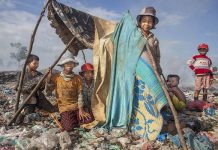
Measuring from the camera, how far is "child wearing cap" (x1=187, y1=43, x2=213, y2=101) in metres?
7.48

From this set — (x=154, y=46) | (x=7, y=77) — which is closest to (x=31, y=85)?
(x=154, y=46)

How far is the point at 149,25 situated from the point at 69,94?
1.88m

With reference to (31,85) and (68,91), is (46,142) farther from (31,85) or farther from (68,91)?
(31,85)

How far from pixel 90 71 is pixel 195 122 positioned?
87.4 inches

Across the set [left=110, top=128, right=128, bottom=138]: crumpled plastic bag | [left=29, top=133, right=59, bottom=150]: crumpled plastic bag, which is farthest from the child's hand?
[left=29, top=133, right=59, bottom=150]: crumpled plastic bag

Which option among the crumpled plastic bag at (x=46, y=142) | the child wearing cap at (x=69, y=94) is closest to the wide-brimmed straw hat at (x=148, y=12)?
the child wearing cap at (x=69, y=94)

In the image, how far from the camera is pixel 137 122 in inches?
186

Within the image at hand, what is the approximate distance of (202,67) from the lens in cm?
752

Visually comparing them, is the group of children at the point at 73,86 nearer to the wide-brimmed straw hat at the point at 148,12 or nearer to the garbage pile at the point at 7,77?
the wide-brimmed straw hat at the point at 148,12

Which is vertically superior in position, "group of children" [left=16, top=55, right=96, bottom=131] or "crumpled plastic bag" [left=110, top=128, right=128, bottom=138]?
"group of children" [left=16, top=55, right=96, bottom=131]

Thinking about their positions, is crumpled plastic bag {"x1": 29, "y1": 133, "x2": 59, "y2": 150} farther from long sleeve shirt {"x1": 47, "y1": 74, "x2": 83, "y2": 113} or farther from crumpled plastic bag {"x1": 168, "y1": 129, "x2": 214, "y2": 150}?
crumpled plastic bag {"x1": 168, "y1": 129, "x2": 214, "y2": 150}

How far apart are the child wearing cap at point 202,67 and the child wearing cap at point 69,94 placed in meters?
3.65

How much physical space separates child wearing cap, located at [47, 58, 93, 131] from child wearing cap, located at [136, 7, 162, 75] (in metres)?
1.33

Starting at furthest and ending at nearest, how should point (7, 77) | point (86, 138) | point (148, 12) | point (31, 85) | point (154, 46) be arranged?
point (7, 77)
point (31, 85)
point (154, 46)
point (148, 12)
point (86, 138)
